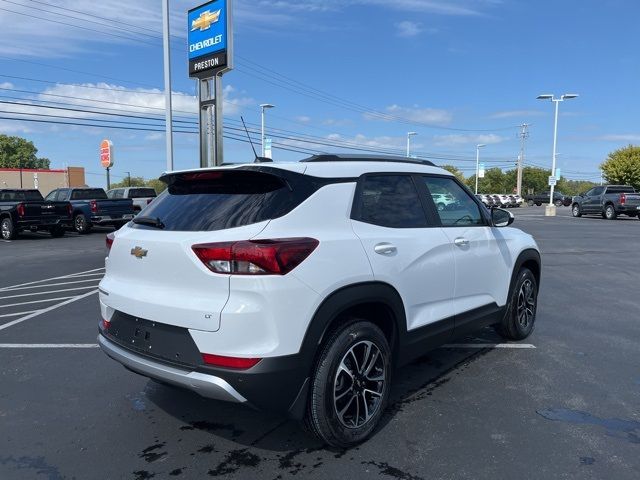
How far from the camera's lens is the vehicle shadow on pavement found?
11.1 feet

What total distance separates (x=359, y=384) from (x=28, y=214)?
62.1ft

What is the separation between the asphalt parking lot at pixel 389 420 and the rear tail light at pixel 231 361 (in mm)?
681

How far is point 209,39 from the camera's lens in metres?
16.7

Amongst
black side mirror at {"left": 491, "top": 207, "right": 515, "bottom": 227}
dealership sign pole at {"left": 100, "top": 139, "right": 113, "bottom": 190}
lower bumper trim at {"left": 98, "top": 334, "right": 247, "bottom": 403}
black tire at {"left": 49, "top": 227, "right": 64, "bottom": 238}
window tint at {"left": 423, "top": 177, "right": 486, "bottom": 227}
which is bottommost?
black tire at {"left": 49, "top": 227, "right": 64, "bottom": 238}

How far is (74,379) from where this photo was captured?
448 centimetres

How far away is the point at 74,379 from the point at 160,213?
1956mm

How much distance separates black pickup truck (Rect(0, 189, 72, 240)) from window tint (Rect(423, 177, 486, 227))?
18276 mm

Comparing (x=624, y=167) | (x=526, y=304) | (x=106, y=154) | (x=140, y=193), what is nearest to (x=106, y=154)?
(x=106, y=154)

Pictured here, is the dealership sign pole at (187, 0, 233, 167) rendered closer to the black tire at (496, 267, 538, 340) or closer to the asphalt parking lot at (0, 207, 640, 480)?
the asphalt parking lot at (0, 207, 640, 480)

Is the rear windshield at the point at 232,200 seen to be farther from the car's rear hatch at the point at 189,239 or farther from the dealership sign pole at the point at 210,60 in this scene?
the dealership sign pole at the point at 210,60

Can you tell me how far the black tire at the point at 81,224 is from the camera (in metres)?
21.2

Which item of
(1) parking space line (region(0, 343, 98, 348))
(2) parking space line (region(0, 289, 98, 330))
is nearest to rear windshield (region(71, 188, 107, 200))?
(2) parking space line (region(0, 289, 98, 330))

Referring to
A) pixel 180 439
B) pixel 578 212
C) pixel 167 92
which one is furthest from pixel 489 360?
pixel 578 212

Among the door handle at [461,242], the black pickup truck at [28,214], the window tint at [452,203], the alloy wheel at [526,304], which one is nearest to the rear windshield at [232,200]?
the window tint at [452,203]
